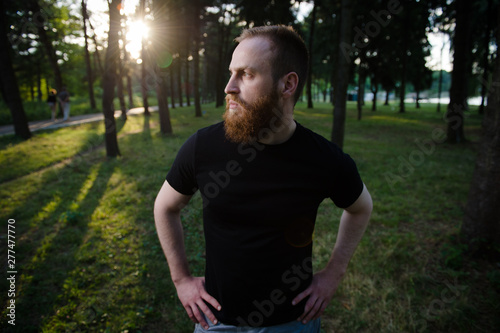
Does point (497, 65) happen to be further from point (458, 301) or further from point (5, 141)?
point (5, 141)

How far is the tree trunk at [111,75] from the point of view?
880cm

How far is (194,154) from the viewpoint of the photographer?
1.60m

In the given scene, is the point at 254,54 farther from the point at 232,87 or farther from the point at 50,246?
the point at 50,246

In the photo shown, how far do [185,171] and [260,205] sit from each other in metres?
0.49

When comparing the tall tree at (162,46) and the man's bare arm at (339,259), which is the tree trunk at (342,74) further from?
the tall tree at (162,46)

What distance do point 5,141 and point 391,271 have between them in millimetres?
15518

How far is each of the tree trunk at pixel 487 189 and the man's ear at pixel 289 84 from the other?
3.66 m

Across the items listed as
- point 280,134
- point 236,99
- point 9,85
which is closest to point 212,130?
point 236,99

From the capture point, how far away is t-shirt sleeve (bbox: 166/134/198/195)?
162cm

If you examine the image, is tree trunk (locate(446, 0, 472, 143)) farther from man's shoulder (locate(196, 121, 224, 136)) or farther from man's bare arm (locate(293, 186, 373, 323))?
man's shoulder (locate(196, 121, 224, 136))

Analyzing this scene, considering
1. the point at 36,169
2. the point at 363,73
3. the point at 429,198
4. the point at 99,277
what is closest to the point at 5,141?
the point at 36,169

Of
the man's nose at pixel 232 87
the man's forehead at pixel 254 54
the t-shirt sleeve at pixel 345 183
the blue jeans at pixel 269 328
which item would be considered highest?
the man's forehead at pixel 254 54

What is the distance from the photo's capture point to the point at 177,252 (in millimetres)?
1762

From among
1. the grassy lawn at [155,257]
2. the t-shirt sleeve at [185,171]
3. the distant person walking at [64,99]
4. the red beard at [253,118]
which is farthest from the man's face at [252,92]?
the distant person walking at [64,99]
